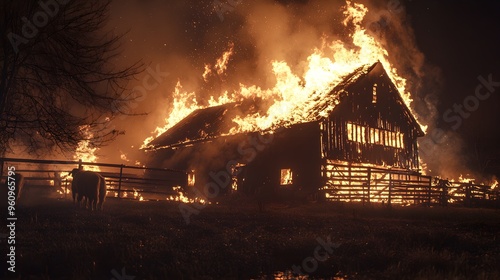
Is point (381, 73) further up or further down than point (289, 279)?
further up

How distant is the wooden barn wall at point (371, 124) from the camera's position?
2745 cm

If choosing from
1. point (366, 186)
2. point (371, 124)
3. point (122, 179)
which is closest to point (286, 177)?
point (366, 186)

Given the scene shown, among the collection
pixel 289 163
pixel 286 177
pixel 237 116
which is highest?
pixel 237 116

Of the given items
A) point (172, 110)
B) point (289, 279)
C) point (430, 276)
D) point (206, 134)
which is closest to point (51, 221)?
point (289, 279)

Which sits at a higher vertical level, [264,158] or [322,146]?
[322,146]

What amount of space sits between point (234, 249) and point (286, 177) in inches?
717

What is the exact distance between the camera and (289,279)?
830cm

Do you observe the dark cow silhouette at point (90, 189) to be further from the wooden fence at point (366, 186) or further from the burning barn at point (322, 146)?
the wooden fence at point (366, 186)

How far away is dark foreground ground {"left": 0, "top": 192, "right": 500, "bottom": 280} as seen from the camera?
8.51 meters

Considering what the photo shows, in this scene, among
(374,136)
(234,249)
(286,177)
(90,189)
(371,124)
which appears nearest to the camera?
(234,249)

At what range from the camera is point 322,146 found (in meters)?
26.5

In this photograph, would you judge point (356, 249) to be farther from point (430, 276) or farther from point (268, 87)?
point (268, 87)

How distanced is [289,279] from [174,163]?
28751mm

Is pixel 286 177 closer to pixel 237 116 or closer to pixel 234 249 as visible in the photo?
pixel 237 116
